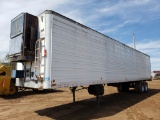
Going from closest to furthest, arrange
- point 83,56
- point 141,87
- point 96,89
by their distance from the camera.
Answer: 1. point 83,56
2. point 96,89
3. point 141,87

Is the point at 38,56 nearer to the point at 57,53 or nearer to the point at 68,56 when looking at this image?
the point at 57,53

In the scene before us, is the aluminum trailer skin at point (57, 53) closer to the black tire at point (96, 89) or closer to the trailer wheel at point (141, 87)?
the black tire at point (96, 89)

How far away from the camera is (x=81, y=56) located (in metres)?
8.98

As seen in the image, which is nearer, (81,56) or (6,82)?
(81,56)

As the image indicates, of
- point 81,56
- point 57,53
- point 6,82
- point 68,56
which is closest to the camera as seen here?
point 57,53

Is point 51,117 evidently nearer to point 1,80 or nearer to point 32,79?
point 32,79

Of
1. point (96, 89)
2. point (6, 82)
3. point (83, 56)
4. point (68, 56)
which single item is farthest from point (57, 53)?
point (6, 82)

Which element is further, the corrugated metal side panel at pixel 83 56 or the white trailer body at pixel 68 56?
the corrugated metal side panel at pixel 83 56

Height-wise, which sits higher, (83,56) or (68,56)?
(83,56)

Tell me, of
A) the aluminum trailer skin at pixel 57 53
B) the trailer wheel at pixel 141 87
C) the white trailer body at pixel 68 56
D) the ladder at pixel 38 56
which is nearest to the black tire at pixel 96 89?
the aluminum trailer skin at pixel 57 53

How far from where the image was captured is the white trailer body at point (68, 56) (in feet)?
24.4

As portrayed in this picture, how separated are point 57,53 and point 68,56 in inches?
26.9

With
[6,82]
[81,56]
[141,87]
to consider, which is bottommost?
[141,87]

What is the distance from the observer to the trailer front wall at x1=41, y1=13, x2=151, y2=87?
765 cm
